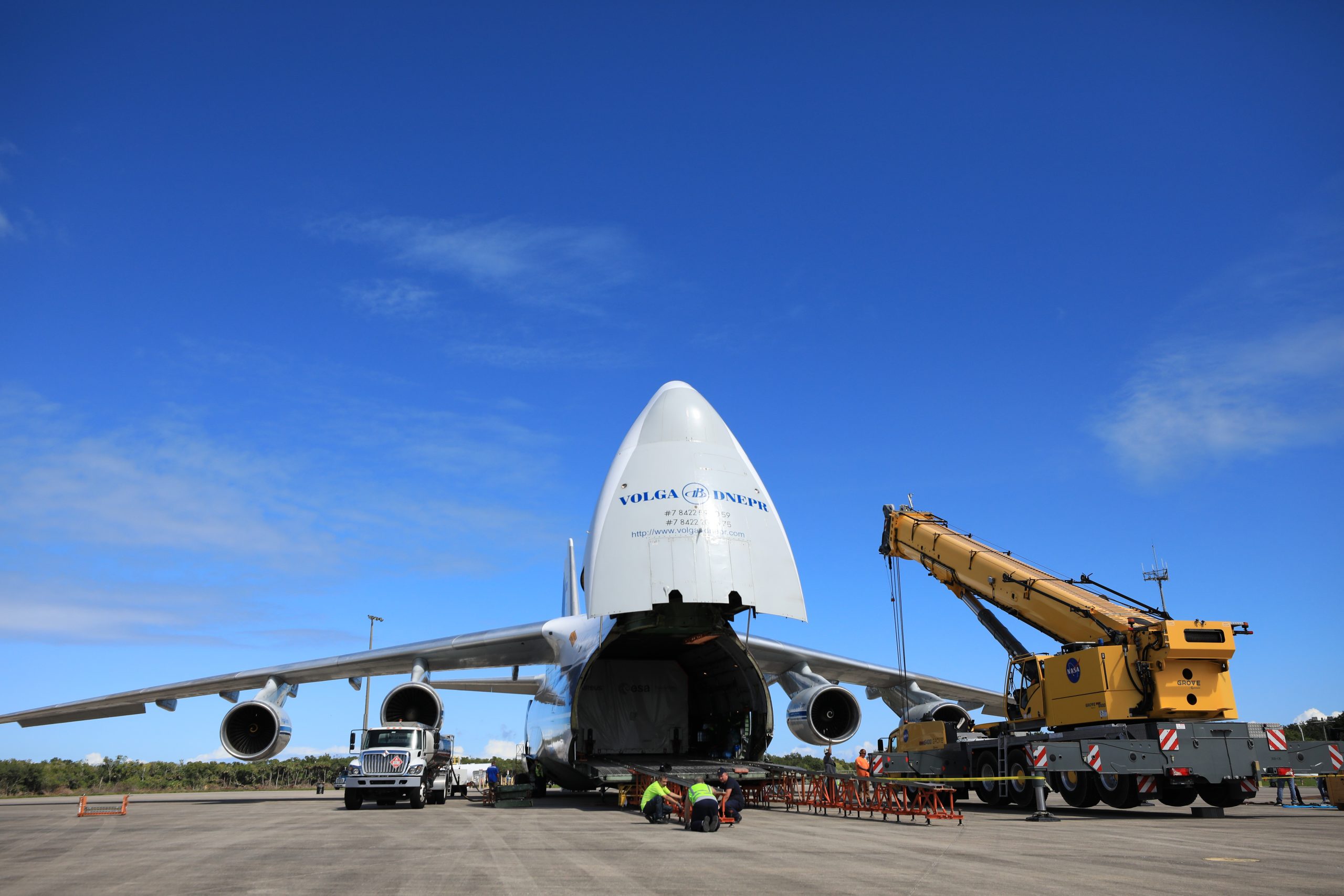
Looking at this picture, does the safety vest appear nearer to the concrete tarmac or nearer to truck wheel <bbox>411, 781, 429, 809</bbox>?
the concrete tarmac

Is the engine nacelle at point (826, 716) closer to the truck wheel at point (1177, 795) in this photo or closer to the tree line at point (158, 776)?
the truck wheel at point (1177, 795)

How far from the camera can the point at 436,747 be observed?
63.1 ft

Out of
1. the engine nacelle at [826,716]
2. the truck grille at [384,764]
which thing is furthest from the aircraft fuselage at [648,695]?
the truck grille at [384,764]

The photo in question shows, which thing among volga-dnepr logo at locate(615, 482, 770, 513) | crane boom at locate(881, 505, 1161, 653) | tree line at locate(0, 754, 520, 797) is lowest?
tree line at locate(0, 754, 520, 797)

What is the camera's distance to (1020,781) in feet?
50.7

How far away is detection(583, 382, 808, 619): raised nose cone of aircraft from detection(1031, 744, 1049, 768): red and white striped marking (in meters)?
4.20

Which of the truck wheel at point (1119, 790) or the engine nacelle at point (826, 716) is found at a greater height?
the engine nacelle at point (826, 716)

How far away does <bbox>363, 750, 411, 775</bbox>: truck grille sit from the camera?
17688 millimetres

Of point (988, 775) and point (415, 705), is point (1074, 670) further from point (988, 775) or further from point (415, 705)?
point (415, 705)

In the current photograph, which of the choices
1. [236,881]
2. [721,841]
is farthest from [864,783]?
[236,881]

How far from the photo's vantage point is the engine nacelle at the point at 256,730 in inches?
745

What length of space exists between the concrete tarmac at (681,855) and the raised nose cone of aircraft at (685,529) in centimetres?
354

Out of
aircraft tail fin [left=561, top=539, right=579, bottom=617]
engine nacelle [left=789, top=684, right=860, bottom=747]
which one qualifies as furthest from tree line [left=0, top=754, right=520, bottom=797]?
engine nacelle [left=789, top=684, right=860, bottom=747]

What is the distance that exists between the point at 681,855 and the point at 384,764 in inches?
417
